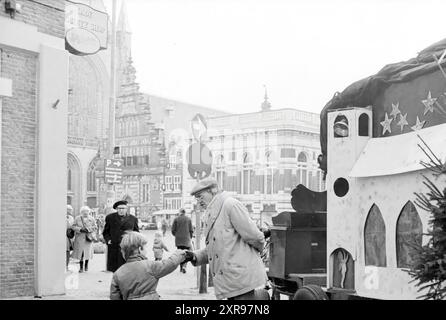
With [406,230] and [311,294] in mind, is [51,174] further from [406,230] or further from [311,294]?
[406,230]

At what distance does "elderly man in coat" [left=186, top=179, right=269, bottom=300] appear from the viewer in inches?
223

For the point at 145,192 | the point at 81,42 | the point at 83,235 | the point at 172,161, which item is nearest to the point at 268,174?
the point at 83,235

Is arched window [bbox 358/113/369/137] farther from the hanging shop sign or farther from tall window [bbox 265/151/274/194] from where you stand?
tall window [bbox 265/151/274/194]

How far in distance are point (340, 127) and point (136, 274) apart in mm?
2709

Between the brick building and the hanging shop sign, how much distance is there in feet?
3.29

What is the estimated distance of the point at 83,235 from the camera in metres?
15.2

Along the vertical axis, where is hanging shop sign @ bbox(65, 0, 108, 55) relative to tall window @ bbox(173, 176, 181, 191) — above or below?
above

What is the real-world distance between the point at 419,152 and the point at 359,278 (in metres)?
1.41

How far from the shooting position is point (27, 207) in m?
10.9

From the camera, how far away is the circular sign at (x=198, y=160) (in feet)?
42.2

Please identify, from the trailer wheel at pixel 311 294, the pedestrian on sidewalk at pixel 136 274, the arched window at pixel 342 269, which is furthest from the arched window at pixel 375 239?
the pedestrian on sidewalk at pixel 136 274

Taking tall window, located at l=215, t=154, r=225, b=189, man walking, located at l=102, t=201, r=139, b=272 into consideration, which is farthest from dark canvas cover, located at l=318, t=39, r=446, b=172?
tall window, located at l=215, t=154, r=225, b=189

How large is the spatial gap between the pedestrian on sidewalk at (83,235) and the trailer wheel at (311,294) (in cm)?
926

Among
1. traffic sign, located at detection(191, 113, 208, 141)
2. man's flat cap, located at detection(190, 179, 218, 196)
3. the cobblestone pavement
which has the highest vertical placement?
traffic sign, located at detection(191, 113, 208, 141)
